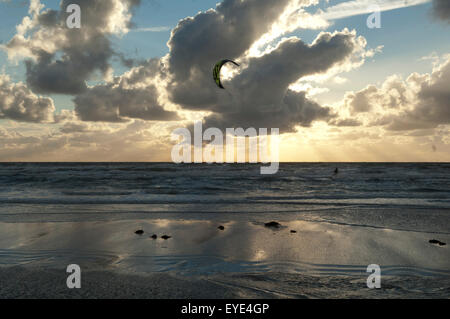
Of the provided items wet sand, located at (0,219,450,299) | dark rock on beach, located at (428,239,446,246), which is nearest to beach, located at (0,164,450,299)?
wet sand, located at (0,219,450,299)

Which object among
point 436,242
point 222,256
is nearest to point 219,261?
point 222,256

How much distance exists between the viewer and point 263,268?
5.80 meters

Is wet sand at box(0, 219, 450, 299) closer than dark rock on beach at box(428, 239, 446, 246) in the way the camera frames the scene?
Yes

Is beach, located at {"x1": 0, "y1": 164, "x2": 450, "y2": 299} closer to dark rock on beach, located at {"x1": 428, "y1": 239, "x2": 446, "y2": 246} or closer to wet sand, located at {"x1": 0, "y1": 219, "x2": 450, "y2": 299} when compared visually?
wet sand, located at {"x1": 0, "y1": 219, "x2": 450, "y2": 299}

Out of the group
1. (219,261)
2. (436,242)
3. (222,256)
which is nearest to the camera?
(219,261)

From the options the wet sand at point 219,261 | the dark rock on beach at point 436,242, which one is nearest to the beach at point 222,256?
the wet sand at point 219,261

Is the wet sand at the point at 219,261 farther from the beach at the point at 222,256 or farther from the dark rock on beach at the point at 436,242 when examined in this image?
the dark rock on beach at the point at 436,242

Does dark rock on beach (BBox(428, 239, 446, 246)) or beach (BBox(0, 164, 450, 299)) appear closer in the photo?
beach (BBox(0, 164, 450, 299))

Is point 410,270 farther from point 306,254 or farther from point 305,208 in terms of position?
point 305,208

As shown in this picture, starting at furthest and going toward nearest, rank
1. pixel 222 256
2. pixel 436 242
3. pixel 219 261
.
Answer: pixel 436 242, pixel 222 256, pixel 219 261

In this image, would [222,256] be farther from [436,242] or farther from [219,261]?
[436,242]

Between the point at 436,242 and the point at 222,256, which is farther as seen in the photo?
the point at 436,242
